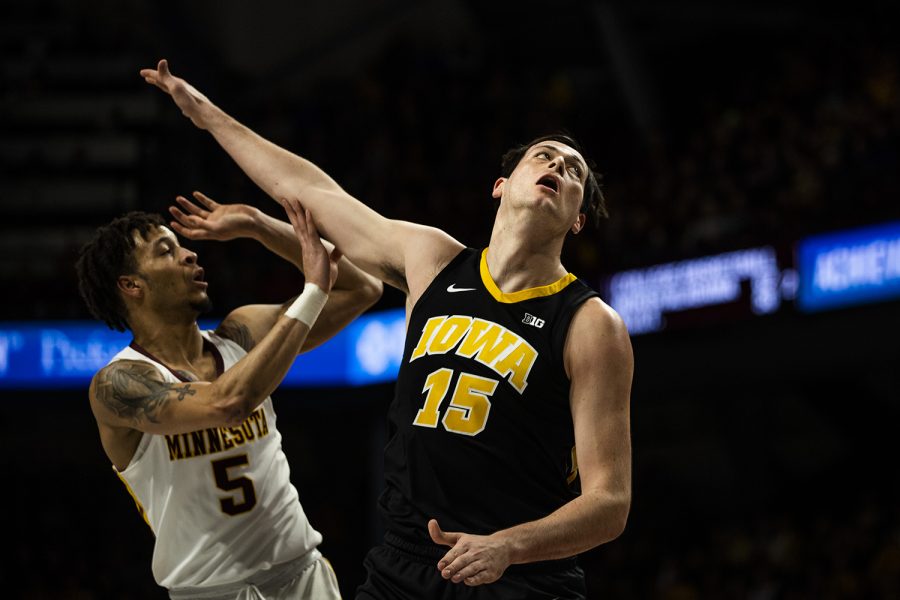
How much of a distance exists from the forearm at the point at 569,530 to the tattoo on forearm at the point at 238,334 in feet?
5.96

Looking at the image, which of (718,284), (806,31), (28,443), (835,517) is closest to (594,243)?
(718,284)

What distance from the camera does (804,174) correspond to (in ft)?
40.0

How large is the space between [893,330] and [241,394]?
9.16m

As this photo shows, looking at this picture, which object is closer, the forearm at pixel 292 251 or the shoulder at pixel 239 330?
the forearm at pixel 292 251

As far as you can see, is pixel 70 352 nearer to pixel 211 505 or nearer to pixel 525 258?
pixel 211 505

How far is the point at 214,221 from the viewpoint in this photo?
421 centimetres

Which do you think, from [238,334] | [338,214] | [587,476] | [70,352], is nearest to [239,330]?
[238,334]

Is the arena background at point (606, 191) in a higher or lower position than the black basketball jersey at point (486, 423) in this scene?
higher

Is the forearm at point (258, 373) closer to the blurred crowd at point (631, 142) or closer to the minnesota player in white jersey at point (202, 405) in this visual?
the minnesota player in white jersey at point (202, 405)

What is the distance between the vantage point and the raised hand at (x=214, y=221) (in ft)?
13.6

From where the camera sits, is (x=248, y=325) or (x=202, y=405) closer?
(x=202, y=405)

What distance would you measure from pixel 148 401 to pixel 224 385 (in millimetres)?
314

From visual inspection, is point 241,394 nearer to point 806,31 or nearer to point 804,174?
point 804,174

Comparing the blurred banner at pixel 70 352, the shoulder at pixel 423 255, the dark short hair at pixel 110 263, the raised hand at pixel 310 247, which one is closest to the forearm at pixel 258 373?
the raised hand at pixel 310 247
